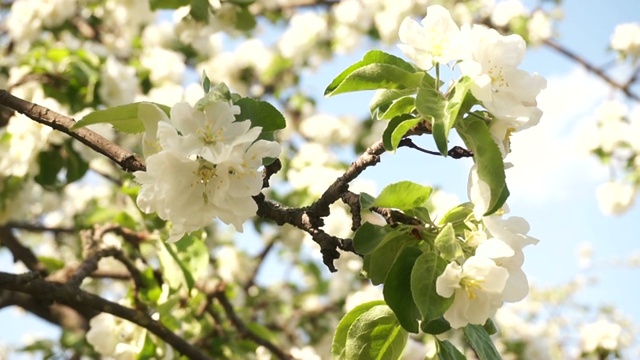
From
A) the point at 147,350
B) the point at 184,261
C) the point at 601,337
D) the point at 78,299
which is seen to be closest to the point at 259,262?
the point at 601,337

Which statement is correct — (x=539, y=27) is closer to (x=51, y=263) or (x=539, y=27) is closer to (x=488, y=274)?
(x=51, y=263)

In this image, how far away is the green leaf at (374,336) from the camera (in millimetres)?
1067

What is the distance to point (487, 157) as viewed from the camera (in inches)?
35.9

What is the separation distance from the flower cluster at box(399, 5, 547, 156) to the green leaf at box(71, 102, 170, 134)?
0.37m

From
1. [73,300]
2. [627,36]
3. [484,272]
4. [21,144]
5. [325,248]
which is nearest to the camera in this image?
[484,272]

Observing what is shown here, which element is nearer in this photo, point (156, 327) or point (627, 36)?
point (156, 327)

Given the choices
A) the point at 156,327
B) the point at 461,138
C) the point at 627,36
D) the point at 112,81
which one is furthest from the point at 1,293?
the point at 627,36

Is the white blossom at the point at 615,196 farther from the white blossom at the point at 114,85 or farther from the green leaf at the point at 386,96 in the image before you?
the green leaf at the point at 386,96

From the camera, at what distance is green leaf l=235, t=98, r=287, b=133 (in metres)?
1.00

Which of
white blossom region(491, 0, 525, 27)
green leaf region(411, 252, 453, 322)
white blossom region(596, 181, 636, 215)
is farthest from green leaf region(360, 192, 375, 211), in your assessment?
white blossom region(491, 0, 525, 27)

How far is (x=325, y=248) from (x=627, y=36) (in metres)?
4.25

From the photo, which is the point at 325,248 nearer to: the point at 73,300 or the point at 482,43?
the point at 482,43

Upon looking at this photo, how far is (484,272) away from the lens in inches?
35.9

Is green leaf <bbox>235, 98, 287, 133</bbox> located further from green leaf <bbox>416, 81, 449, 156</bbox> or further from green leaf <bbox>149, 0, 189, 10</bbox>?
green leaf <bbox>149, 0, 189, 10</bbox>
